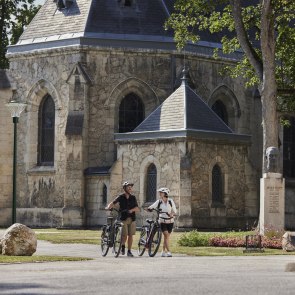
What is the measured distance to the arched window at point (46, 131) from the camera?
48.9m

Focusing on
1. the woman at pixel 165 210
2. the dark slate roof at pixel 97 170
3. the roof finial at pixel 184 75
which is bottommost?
the woman at pixel 165 210

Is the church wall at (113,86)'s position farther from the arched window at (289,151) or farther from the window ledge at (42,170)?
the arched window at (289,151)

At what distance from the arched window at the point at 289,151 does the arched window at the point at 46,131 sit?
11.9 metres

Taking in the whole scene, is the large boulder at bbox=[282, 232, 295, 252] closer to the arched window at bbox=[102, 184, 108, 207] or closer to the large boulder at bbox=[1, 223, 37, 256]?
the large boulder at bbox=[1, 223, 37, 256]

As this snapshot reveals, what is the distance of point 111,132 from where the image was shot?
4784 centimetres

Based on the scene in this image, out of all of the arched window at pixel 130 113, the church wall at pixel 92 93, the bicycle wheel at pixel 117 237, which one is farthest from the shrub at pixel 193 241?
the arched window at pixel 130 113

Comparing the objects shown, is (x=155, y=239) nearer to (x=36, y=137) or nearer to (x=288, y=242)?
(x=288, y=242)

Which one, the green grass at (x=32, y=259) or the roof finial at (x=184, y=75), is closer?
the green grass at (x=32, y=259)

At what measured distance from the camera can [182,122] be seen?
143ft

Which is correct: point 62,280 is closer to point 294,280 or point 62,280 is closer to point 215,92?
point 294,280

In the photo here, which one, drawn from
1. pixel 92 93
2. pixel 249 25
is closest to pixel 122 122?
pixel 92 93

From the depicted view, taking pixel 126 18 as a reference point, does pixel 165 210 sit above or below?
below

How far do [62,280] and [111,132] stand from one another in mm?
31066

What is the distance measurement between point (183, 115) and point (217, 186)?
3.29m
